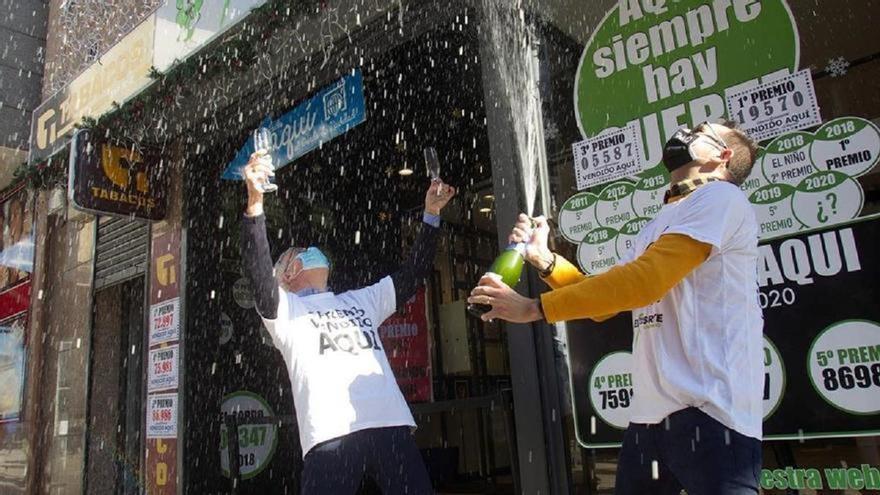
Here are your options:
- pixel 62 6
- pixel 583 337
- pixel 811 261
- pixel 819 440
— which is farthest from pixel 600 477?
pixel 62 6

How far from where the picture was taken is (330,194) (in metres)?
7.21

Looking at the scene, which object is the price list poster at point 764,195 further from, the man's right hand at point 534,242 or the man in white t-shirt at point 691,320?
the man in white t-shirt at point 691,320

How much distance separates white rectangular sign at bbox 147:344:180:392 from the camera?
6.14 metres

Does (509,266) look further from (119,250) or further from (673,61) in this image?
(119,250)

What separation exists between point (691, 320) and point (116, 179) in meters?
5.81

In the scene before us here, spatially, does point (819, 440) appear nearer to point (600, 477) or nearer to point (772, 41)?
point (600, 477)

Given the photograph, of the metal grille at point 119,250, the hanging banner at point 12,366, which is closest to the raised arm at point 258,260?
the metal grille at point 119,250

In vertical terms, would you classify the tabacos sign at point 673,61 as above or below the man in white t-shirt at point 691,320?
above

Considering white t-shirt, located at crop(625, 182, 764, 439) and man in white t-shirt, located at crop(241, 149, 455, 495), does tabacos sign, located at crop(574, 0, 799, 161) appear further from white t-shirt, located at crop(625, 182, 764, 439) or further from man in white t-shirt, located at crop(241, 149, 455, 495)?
white t-shirt, located at crop(625, 182, 764, 439)

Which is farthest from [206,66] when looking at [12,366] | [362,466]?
[12,366]

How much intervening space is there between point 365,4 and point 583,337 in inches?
104

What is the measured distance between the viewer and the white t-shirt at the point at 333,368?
114 inches

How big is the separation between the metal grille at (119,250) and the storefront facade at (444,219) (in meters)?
0.04

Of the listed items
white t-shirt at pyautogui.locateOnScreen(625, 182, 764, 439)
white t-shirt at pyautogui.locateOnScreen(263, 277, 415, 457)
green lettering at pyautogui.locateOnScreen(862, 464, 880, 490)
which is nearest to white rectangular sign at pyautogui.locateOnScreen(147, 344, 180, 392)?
white t-shirt at pyautogui.locateOnScreen(263, 277, 415, 457)
